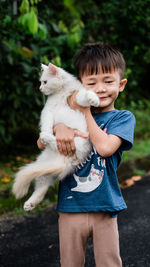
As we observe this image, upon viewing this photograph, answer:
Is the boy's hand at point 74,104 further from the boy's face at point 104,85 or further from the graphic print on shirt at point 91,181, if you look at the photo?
the graphic print on shirt at point 91,181

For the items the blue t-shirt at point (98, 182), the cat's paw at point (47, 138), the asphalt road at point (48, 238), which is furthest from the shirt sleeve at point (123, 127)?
the asphalt road at point (48, 238)

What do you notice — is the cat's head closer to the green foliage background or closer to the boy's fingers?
the boy's fingers

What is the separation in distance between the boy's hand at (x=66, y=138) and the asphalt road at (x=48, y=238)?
1.21 metres

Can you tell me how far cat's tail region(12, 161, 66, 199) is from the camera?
1.73 m

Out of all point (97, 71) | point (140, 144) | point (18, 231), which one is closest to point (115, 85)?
point (97, 71)

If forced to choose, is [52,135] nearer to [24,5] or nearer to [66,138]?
[66,138]

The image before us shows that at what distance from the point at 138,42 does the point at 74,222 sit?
408cm

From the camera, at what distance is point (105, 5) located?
5.19 metres

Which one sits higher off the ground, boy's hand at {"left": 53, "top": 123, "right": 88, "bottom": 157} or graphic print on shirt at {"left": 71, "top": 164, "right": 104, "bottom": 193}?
boy's hand at {"left": 53, "top": 123, "right": 88, "bottom": 157}

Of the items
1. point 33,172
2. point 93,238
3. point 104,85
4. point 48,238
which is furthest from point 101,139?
point 48,238

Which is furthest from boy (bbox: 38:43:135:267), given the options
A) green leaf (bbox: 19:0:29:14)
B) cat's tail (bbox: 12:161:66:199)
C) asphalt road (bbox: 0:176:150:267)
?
green leaf (bbox: 19:0:29:14)

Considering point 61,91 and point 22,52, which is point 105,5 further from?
point 61,91

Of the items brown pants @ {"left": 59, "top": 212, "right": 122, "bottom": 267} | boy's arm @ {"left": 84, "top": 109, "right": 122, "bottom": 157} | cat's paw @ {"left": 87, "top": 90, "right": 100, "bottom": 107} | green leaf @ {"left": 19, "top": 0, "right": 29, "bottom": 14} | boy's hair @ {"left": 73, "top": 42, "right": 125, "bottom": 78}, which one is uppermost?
green leaf @ {"left": 19, "top": 0, "right": 29, "bottom": 14}

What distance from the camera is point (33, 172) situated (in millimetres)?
1765
